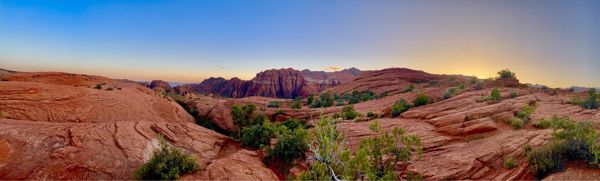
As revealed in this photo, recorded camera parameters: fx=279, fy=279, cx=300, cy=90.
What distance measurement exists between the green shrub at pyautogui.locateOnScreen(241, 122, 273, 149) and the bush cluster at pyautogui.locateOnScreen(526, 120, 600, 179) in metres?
15.5

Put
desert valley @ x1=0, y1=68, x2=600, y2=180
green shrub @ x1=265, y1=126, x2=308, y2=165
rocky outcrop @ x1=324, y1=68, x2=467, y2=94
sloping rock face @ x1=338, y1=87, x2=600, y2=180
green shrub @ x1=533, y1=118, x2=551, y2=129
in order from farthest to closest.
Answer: rocky outcrop @ x1=324, y1=68, x2=467, y2=94
green shrub @ x1=265, y1=126, x2=308, y2=165
green shrub @ x1=533, y1=118, x2=551, y2=129
sloping rock face @ x1=338, y1=87, x2=600, y2=180
desert valley @ x1=0, y1=68, x2=600, y2=180

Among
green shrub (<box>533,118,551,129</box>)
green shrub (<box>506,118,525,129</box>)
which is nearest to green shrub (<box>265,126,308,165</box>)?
green shrub (<box>506,118,525,129</box>)

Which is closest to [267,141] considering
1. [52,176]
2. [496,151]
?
[52,176]

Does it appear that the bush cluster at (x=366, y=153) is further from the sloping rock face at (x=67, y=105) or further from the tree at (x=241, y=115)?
the sloping rock face at (x=67, y=105)

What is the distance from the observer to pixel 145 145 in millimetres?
16531

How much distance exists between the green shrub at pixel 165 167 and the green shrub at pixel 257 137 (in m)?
7.42

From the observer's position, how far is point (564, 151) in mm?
9883

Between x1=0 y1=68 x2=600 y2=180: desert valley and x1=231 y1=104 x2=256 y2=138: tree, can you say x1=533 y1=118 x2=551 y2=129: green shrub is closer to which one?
x1=0 y1=68 x2=600 y2=180: desert valley

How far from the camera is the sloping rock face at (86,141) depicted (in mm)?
13094

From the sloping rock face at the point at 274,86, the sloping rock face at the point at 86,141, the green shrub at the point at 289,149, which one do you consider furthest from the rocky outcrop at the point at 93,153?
the sloping rock face at the point at 274,86

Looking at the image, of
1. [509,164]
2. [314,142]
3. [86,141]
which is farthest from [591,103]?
[86,141]

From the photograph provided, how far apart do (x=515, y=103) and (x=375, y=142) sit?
50.2ft

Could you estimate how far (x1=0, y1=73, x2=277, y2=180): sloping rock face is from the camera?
13094 mm

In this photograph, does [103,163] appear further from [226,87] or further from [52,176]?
[226,87]
